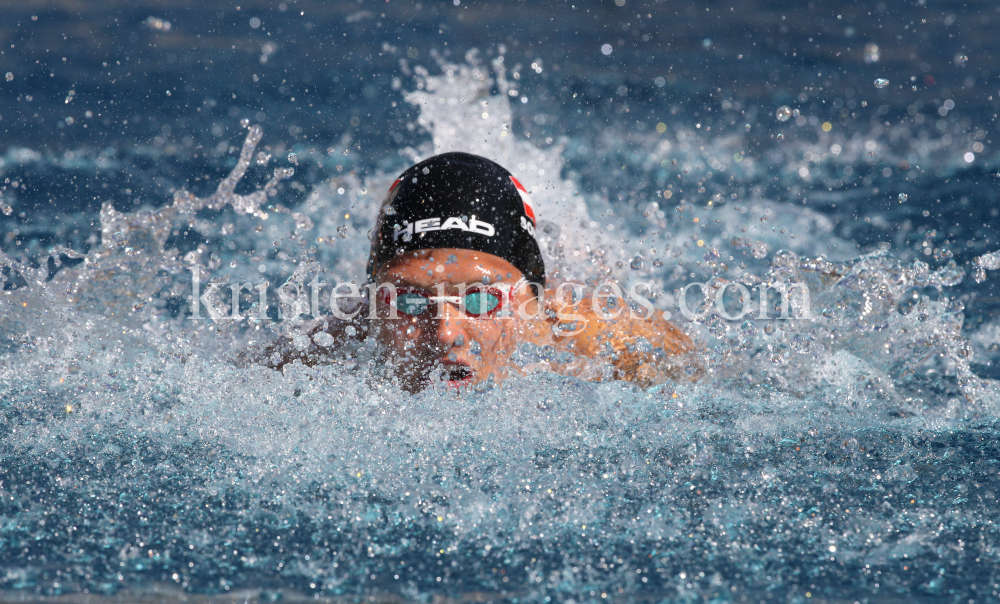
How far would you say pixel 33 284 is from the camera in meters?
2.50

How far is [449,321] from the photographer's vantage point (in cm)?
226

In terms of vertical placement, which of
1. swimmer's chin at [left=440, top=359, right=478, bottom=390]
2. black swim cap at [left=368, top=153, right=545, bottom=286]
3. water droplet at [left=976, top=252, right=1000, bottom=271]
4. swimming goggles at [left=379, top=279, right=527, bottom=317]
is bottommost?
swimmer's chin at [left=440, top=359, right=478, bottom=390]

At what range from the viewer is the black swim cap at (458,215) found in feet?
8.00

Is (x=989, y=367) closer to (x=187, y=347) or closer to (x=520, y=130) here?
(x=187, y=347)

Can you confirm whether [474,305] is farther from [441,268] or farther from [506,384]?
[506,384]

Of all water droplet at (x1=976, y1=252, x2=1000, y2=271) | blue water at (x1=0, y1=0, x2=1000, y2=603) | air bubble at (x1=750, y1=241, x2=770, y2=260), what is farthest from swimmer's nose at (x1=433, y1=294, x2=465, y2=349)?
water droplet at (x1=976, y1=252, x2=1000, y2=271)

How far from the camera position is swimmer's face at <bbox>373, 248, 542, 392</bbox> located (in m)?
2.22

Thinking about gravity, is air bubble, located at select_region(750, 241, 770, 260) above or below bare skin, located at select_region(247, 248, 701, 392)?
above

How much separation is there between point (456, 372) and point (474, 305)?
0.71 ft

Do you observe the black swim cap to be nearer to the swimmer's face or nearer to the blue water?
the swimmer's face

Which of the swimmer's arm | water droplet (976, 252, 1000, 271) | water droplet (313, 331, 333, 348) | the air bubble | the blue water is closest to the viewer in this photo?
the blue water

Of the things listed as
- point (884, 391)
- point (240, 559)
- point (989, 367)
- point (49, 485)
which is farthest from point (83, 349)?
point (989, 367)

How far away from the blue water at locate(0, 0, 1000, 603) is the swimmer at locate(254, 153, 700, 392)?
0.45ft

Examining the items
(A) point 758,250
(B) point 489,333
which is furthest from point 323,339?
(A) point 758,250
